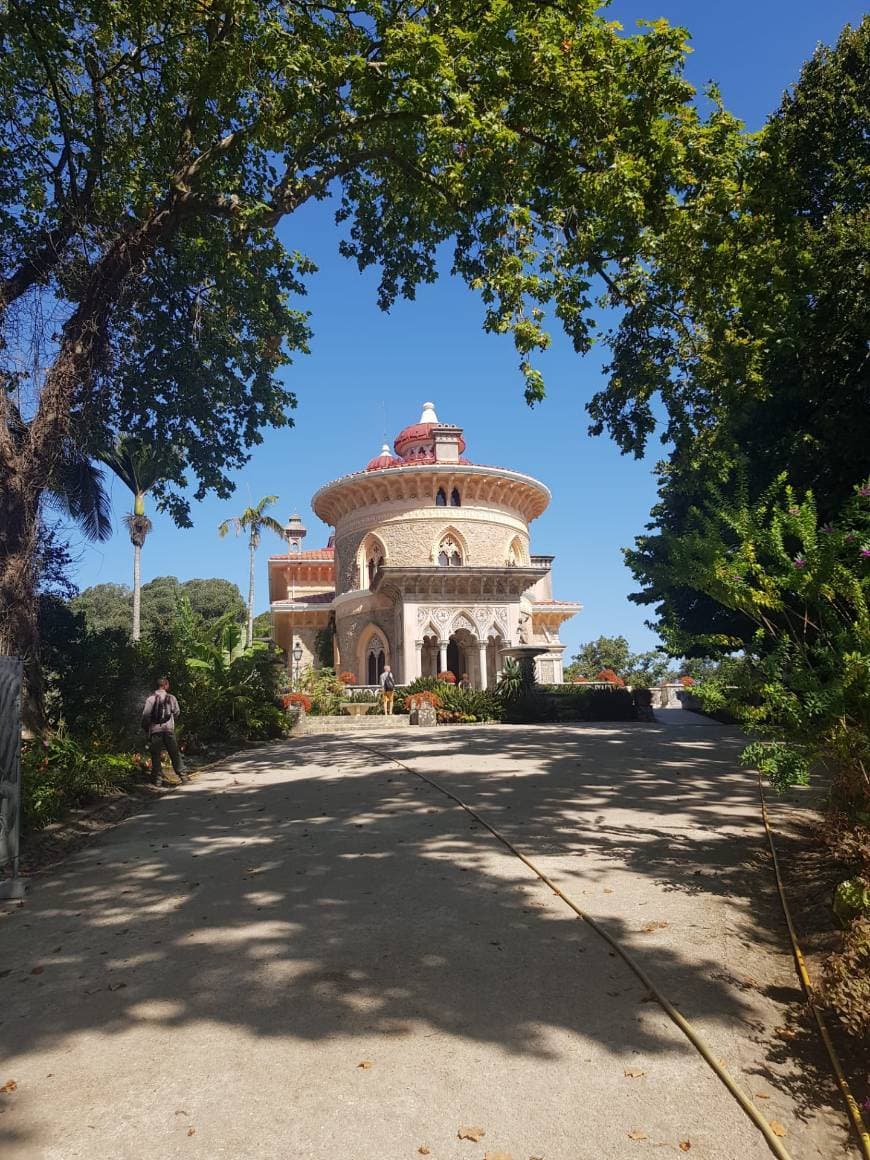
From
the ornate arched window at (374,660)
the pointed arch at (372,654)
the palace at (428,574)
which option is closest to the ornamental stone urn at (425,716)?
the palace at (428,574)

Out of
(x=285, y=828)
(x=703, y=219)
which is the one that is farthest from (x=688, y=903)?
(x=703, y=219)

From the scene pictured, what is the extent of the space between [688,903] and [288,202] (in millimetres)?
11383

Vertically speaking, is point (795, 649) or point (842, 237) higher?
point (842, 237)

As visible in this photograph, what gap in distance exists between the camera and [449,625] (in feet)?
99.3

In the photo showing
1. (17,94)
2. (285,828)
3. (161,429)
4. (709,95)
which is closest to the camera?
(285,828)

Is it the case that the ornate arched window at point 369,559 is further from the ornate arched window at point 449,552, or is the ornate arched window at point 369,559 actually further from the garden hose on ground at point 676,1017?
the garden hose on ground at point 676,1017

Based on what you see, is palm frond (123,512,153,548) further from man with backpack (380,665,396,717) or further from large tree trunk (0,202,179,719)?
large tree trunk (0,202,179,719)

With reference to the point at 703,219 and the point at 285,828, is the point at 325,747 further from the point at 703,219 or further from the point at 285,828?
the point at 703,219

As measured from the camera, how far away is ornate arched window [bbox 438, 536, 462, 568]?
113 ft

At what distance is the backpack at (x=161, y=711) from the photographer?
1084 cm

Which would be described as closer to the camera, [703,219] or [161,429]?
[703,219]

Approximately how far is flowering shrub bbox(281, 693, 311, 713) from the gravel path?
14520mm

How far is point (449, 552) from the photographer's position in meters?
34.5

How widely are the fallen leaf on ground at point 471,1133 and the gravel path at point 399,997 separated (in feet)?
0.04
